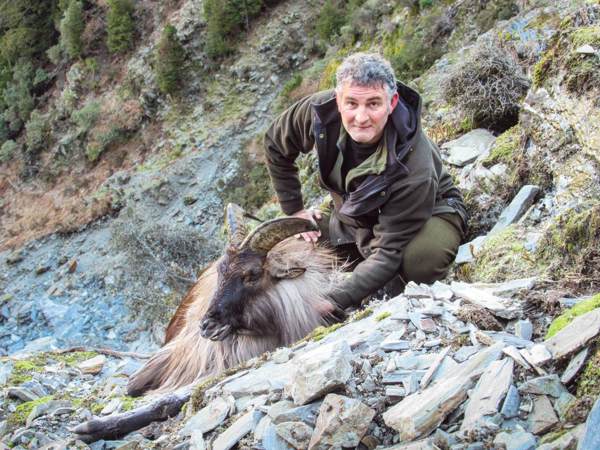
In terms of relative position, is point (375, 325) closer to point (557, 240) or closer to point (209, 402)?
point (209, 402)

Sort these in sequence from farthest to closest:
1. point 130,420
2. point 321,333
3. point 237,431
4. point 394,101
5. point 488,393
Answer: point 394,101 → point 321,333 → point 130,420 → point 237,431 → point 488,393

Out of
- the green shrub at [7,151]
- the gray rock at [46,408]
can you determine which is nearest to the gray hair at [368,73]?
the gray rock at [46,408]

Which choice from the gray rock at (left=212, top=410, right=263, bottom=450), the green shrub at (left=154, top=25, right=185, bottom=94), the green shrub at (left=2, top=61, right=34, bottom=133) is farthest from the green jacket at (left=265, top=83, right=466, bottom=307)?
the green shrub at (left=2, top=61, right=34, bottom=133)

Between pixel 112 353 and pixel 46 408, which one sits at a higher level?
pixel 46 408

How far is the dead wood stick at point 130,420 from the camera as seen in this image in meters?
3.54

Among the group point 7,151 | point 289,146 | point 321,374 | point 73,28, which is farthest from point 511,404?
point 73,28

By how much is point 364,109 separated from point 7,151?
77.0 feet

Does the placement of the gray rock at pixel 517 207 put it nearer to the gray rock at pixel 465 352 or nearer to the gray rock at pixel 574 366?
the gray rock at pixel 465 352

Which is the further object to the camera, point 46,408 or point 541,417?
point 46,408

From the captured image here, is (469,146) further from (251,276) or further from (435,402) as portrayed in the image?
(435,402)

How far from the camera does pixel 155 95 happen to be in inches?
878

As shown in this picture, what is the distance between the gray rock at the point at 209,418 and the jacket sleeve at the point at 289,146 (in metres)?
2.35

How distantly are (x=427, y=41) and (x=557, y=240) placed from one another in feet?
35.7

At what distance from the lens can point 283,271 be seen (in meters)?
4.88
